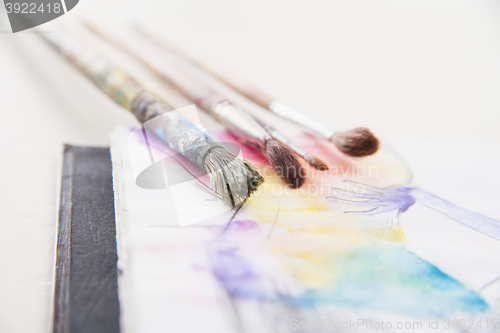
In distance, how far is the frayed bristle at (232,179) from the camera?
0.56m

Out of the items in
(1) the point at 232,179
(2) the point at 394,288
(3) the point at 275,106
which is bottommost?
(2) the point at 394,288

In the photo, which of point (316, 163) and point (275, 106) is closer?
point (316, 163)

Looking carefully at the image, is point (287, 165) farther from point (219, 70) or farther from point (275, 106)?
point (219, 70)

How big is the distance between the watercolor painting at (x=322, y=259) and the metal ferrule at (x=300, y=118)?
143 millimetres

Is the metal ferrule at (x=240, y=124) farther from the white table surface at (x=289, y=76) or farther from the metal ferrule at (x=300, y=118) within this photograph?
the white table surface at (x=289, y=76)

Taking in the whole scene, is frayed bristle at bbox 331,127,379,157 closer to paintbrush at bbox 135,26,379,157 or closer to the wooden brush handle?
paintbrush at bbox 135,26,379,157

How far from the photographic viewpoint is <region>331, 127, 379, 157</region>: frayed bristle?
70cm

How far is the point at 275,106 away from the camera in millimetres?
869

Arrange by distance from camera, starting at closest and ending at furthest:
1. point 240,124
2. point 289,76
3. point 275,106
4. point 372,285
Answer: point 372,285, point 240,124, point 275,106, point 289,76

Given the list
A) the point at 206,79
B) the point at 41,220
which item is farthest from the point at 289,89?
the point at 41,220

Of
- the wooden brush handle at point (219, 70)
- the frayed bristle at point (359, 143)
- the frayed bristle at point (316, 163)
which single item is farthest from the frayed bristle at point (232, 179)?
the wooden brush handle at point (219, 70)

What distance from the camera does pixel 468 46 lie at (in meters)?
1.28

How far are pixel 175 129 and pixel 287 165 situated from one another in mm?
188

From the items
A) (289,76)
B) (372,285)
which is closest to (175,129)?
(372,285)
